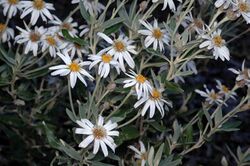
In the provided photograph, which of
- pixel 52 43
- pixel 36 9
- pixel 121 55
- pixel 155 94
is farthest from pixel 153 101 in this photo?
pixel 36 9

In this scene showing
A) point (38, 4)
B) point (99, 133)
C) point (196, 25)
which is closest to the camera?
point (99, 133)

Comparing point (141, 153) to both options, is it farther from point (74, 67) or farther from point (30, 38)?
point (30, 38)

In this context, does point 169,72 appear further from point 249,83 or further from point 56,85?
point 56,85

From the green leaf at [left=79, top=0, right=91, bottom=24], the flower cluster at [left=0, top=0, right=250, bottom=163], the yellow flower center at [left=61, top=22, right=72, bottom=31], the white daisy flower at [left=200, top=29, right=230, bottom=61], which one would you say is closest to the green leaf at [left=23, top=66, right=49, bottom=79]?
the flower cluster at [left=0, top=0, right=250, bottom=163]

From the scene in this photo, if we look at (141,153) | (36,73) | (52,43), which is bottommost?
(141,153)

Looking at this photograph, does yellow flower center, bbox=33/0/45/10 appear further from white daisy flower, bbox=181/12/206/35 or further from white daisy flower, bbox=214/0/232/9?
white daisy flower, bbox=214/0/232/9

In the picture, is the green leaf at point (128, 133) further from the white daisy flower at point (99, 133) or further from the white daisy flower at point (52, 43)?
the white daisy flower at point (52, 43)

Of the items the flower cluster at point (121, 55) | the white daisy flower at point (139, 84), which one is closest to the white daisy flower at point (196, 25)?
the flower cluster at point (121, 55)

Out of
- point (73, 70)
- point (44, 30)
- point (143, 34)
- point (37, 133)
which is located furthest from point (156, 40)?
point (37, 133)
